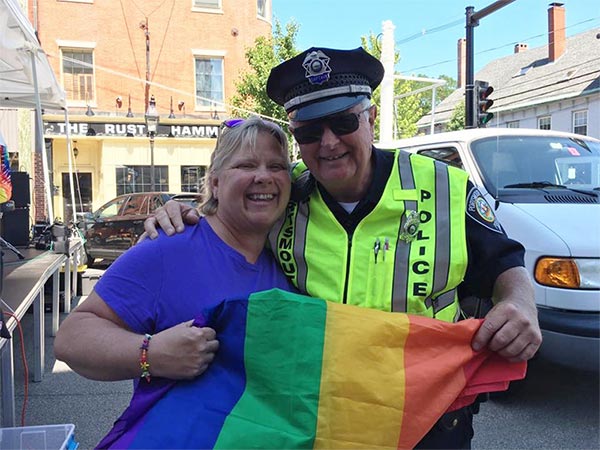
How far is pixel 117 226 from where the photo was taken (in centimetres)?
1220

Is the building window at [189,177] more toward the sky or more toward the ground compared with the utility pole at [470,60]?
more toward the ground

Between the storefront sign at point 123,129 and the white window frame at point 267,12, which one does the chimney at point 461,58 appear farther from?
the storefront sign at point 123,129

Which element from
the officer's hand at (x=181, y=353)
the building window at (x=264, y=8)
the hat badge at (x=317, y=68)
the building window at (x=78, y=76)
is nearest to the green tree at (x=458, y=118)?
the building window at (x=264, y=8)

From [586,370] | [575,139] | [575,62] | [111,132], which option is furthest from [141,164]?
[575,62]

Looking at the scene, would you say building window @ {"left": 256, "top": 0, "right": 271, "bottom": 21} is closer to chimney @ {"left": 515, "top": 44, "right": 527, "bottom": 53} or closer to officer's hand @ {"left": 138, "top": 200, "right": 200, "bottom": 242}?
chimney @ {"left": 515, "top": 44, "right": 527, "bottom": 53}

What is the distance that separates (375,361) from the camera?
1.69m

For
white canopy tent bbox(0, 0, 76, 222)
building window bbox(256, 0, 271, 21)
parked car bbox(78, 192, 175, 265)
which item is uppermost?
building window bbox(256, 0, 271, 21)

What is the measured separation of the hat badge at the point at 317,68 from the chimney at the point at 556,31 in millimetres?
31582

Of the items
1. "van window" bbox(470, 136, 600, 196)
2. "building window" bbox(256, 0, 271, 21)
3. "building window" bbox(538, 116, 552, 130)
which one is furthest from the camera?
"building window" bbox(538, 116, 552, 130)

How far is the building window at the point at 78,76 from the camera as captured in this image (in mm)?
20188

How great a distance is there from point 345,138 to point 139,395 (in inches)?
43.1

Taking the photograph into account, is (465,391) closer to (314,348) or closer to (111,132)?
(314,348)

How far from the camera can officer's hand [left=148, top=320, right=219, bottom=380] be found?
1679 mm

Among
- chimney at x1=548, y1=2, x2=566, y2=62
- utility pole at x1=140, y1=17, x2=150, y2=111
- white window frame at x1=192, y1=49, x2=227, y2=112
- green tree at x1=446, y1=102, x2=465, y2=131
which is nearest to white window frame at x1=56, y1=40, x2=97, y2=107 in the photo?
utility pole at x1=140, y1=17, x2=150, y2=111
